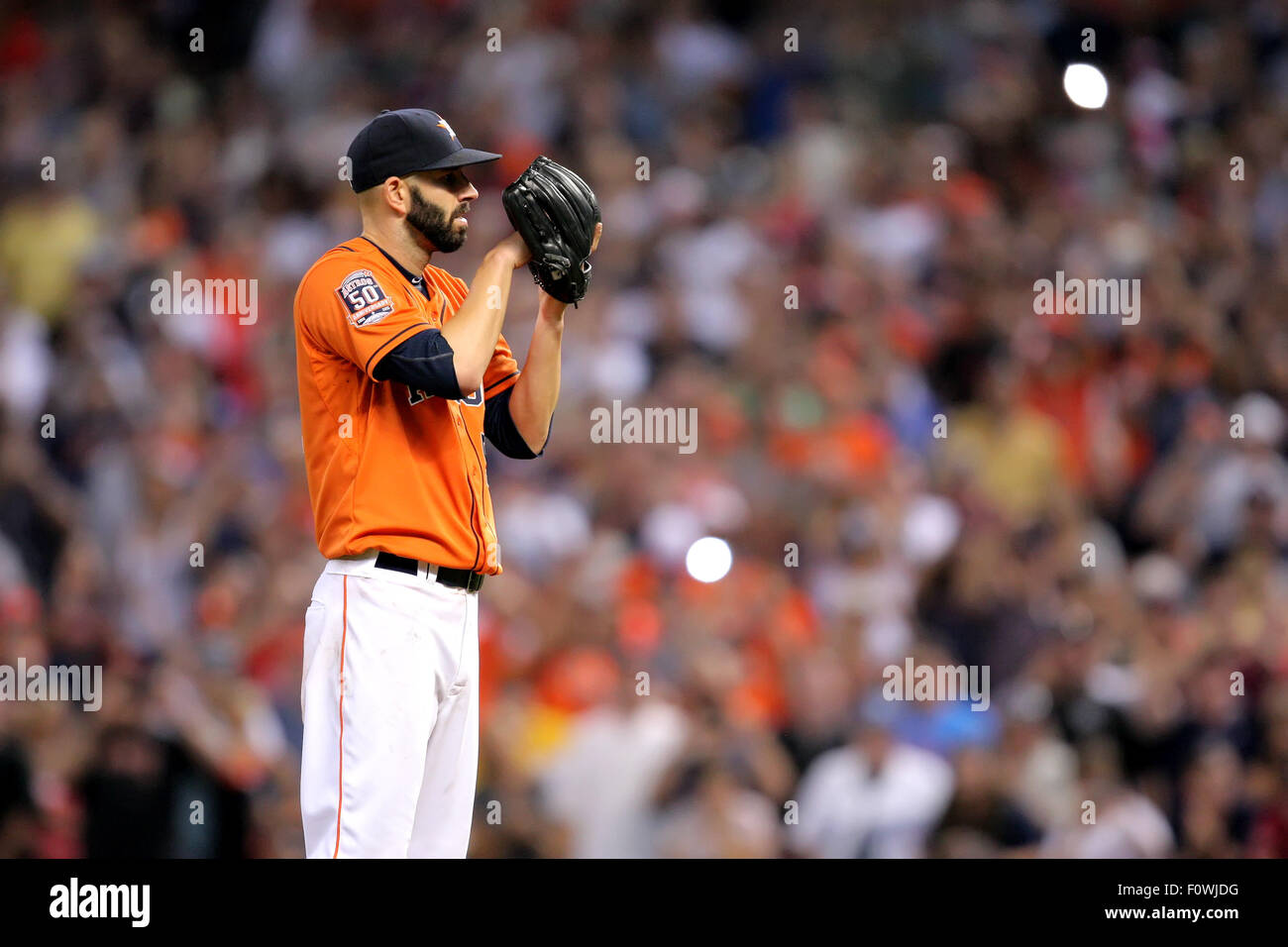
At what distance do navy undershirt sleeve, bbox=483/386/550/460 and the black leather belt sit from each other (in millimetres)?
369

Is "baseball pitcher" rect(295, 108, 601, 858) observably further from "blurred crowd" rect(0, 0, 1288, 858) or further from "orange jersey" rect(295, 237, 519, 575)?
"blurred crowd" rect(0, 0, 1288, 858)

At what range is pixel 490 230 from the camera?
25.5 ft

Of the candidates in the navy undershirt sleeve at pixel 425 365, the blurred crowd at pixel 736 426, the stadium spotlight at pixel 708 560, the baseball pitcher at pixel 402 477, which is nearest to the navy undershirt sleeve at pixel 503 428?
the baseball pitcher at pixel 402 477

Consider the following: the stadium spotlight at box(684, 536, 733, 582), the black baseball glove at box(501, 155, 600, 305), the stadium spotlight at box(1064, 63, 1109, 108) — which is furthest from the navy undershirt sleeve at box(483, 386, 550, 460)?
the stadium spotlight at box(1064, 63, 1109, 108)

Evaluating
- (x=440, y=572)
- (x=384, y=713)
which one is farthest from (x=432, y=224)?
(x=384, y=713)

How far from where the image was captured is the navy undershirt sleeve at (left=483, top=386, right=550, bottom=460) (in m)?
3.56

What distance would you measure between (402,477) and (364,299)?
340 mm

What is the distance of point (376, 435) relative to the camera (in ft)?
10.6

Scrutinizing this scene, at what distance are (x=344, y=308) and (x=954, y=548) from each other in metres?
3.86

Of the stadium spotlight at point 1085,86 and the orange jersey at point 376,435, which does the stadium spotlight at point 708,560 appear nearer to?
the stadium spotlight at point 1085,86

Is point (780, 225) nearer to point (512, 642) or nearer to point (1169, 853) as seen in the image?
point (512, 642)

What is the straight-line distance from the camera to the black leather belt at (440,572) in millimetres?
3184

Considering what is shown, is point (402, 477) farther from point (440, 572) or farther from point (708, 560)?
point (708, 560)

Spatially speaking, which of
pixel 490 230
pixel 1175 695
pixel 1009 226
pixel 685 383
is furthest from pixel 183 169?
pixel 1175 695
